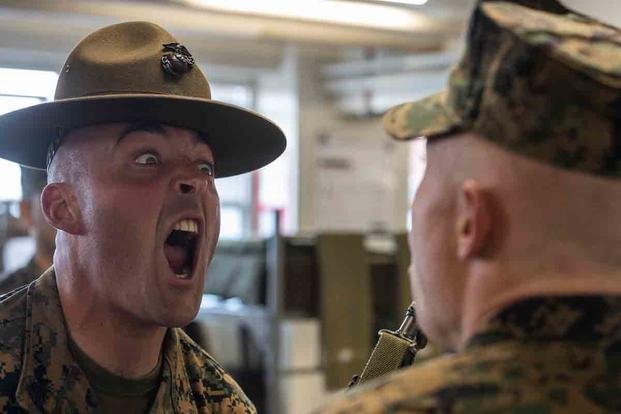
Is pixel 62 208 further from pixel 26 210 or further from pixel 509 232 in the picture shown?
pixel 26 210

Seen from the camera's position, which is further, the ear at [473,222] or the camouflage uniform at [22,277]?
the camouflage uniform at [22,277]

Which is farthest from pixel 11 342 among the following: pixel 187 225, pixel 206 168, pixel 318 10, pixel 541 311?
pixel 318 10

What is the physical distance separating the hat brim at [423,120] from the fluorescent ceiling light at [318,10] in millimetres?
3786

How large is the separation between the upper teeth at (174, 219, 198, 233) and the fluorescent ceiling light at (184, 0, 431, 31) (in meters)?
3.31

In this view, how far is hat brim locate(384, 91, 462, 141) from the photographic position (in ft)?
3.23

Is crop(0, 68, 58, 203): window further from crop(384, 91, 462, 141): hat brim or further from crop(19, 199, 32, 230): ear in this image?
crop(384, 91, 462, 141): hat brim

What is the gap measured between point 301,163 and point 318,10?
2317 mm

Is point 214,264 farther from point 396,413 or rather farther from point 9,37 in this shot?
point 396,413

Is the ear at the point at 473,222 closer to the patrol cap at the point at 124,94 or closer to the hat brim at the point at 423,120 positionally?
Answer: the hat brim at the point at 423,120

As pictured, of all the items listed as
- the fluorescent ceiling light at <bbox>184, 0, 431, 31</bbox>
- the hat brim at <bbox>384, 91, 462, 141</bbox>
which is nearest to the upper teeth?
the hat brim at <bbox>384, 91, 462, 141</bbox>

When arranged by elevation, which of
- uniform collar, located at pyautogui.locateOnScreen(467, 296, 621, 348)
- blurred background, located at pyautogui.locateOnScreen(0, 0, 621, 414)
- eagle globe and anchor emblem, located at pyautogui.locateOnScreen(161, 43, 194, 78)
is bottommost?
blurred background, located at pyautogui.locateOnScreen(0, 0, 621, 414)

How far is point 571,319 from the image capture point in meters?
0.89

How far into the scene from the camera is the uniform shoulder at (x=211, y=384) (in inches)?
66.7

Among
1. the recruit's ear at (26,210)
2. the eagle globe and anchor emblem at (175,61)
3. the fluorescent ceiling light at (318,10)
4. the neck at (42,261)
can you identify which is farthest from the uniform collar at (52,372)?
the fluorescent ceiling light at (318,10)
